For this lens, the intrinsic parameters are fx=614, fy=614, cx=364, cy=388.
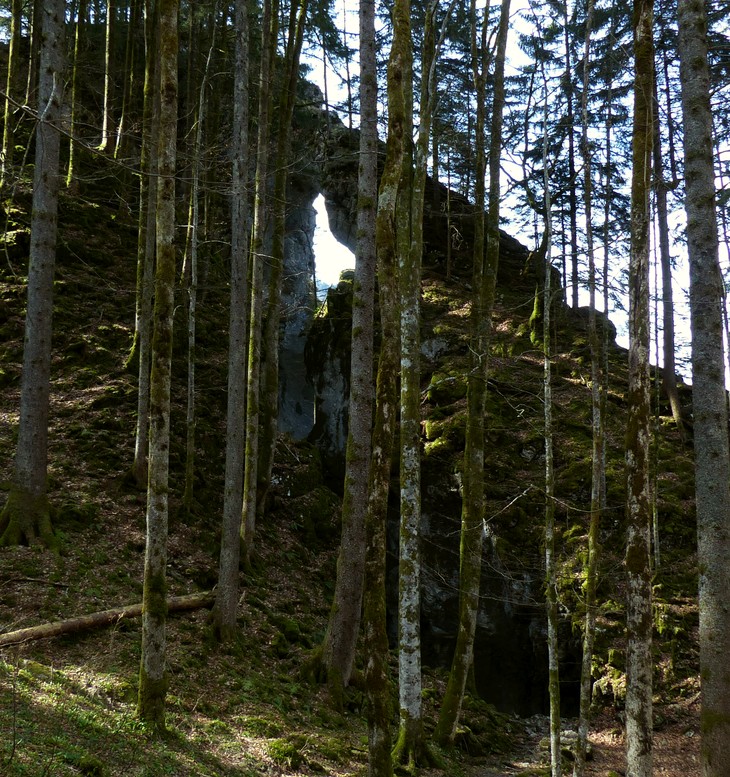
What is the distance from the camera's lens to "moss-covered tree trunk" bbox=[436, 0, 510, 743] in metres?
9.23

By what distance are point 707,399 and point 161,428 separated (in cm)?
522

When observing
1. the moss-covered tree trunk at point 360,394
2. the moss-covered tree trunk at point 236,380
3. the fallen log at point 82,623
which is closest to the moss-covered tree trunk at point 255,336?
the moss-covered tree trunk at point 236,380

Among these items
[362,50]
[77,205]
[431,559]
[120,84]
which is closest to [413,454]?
[362,50]

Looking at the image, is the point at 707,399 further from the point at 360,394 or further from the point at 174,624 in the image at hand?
the point at 174,624

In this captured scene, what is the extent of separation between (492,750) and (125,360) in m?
11.6

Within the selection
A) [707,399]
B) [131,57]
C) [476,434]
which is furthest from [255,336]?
[131,57]

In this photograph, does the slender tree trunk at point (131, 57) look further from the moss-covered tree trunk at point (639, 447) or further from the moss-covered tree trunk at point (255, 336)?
the moss-covered tree trunk at point (639, 447)

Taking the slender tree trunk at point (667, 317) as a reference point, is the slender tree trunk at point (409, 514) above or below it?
below

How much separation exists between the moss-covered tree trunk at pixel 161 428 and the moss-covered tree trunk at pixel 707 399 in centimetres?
497

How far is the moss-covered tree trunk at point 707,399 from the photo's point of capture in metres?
5.07

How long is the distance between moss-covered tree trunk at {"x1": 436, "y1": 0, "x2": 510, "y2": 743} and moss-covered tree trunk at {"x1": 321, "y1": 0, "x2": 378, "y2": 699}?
1619 millimetres

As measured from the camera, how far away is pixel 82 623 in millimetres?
7891

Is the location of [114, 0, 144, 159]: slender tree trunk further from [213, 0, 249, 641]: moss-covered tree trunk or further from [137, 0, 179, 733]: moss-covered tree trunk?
[137, 0, 179, 733]: moss-covered tree trunk

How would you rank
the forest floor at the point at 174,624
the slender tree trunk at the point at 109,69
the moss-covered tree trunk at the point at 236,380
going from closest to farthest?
the forest floor at the point at 174,624
the moss-covered tree trunk at the point at 236,380
the slender tree trunk at the point at 109,69
